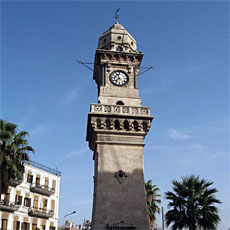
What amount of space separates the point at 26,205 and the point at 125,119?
20639mm

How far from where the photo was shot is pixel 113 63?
29.5 m

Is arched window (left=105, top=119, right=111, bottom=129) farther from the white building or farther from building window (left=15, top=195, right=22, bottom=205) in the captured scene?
building window (left=15, top=195, right=22, bottom=205)

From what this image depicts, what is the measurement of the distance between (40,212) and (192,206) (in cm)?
2232

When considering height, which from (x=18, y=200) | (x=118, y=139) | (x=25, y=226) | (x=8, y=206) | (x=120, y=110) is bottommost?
(x=25, y=226)

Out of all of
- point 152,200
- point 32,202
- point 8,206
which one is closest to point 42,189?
point 32,202

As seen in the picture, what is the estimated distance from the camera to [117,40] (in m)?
31.3

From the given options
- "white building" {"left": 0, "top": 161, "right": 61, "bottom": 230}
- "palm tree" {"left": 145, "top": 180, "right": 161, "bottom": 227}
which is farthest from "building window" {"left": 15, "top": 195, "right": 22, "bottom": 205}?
"palm tree" {"left": 145, "top": 180, "right": 161, "bottom": 227}

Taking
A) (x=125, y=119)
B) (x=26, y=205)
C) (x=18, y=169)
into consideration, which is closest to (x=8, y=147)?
(x=18, y=169)

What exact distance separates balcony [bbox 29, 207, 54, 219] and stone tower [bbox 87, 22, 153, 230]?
52.7 ft

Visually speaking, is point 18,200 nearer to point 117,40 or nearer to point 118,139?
point 118,139

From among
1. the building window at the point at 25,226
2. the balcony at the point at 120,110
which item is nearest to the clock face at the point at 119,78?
the balcony at the point at 120,110

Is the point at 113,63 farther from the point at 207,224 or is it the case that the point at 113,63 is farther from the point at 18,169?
the point at 207,224

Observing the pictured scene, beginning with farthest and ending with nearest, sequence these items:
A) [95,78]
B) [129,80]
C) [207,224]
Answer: [95,78], [129,80], [207,224]

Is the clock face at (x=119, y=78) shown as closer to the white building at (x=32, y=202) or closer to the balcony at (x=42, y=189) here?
the white building at (x=32, y=202)
